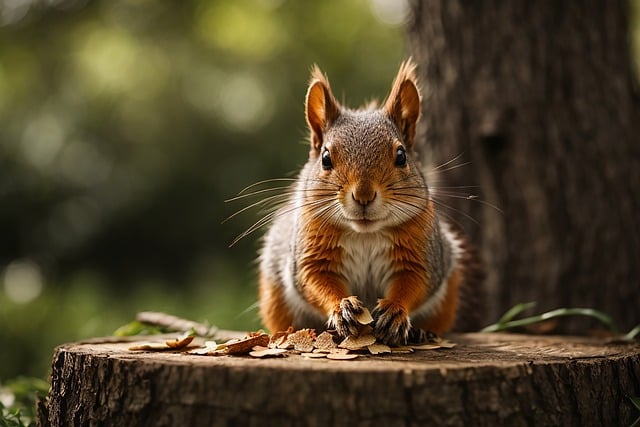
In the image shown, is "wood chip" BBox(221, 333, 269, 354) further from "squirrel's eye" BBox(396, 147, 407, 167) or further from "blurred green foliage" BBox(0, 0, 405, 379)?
"blurred green foliage" BBox(0, 0, 405, 379)

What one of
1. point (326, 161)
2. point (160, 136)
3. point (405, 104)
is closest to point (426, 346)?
point (326, 161)

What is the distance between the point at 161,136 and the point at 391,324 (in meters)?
5.98

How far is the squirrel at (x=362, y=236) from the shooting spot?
2126 millimetres

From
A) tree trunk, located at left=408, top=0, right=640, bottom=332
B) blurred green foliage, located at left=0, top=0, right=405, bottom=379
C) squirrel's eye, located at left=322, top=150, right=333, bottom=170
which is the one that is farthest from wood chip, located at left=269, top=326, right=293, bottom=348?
blurred green foliage, located at left=0, top=0, right=405, bottom=379

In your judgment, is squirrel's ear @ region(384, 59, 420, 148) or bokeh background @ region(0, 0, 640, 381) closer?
squirrel's ear @ region(384, 59, 420, 148)

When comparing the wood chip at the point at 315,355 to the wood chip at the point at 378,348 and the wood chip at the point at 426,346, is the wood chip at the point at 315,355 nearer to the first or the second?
the wood chip at the point at 378,348

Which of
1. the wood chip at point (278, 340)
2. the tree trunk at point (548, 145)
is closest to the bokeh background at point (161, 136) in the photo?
the tree trunk at point (548, 145)

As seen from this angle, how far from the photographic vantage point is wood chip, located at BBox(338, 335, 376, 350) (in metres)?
1.99

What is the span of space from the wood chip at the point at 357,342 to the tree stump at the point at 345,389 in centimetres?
9

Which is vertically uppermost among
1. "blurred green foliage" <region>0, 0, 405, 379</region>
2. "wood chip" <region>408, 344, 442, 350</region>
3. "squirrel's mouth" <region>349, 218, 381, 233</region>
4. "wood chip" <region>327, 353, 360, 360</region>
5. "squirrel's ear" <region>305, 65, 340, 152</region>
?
"blurred green foliage" <region>0, 0, 405, 379</region>

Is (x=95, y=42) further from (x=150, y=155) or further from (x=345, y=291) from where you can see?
(x=345, y=291)

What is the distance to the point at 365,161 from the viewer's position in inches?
84.7

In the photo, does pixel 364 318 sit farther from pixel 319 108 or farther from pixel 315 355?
A: pixel 319 108

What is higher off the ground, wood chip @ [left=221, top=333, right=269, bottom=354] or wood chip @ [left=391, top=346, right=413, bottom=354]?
wood chip @ [left=221, top=333, right=269, bottom=354]
